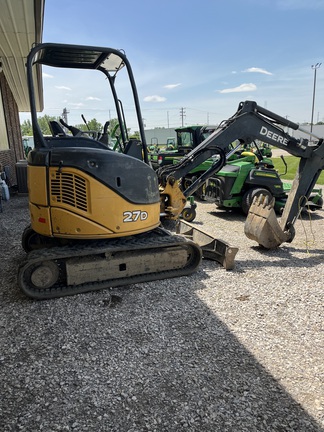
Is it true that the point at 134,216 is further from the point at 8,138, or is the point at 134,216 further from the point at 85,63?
the point at 8,138

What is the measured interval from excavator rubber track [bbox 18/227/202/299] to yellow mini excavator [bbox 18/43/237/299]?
11 mm

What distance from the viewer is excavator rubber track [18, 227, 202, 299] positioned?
391 cm

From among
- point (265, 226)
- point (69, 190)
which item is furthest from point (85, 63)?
point (265, 226)

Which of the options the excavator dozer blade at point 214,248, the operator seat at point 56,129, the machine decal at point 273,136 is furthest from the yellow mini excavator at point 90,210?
the machine decal at point 273,136

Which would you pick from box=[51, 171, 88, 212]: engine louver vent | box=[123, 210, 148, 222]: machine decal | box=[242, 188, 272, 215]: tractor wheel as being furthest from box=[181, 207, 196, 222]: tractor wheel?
box=[51, 171, 88, 212]: engine louver vent

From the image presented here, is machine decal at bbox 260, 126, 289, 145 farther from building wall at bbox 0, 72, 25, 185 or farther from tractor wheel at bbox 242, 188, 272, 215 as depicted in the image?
building wall at bbox 0, 72, 25, 185

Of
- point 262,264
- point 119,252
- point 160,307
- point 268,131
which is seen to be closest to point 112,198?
point 119,252

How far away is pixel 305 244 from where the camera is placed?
643cm

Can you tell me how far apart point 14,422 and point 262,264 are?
4021 millimetres

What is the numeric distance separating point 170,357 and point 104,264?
63.3 inches

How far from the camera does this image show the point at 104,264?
4.15 meters

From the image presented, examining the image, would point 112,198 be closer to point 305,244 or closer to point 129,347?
point 129,347

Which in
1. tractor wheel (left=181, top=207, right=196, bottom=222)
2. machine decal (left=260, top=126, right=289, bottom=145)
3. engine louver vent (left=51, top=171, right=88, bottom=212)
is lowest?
tractor wheel (left=181, top=207, right=196, bottom=222)

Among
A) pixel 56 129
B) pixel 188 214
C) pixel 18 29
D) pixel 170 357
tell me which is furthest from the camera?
pixel 188 214
